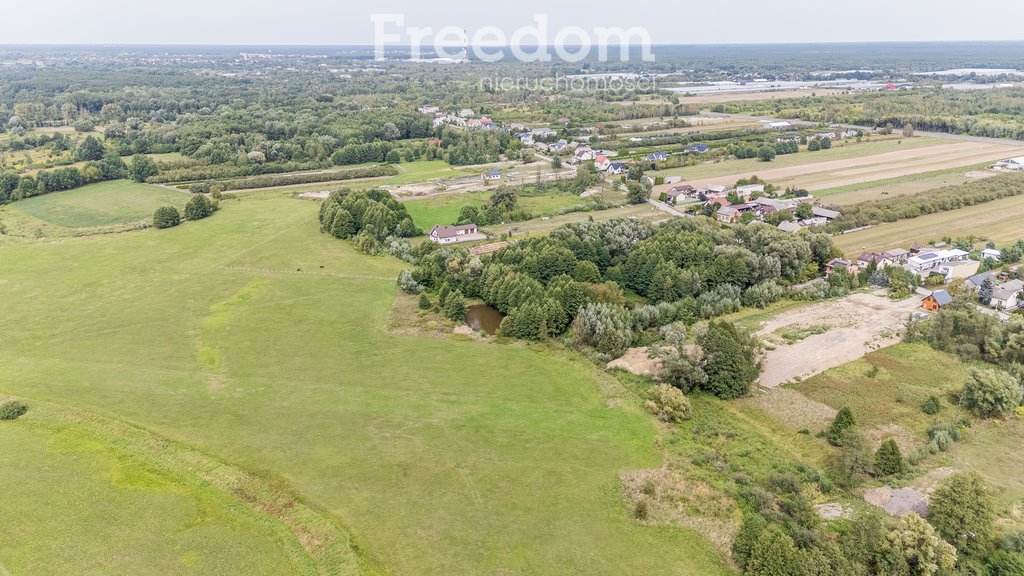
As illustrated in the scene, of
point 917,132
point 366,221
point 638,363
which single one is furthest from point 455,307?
point 917,132

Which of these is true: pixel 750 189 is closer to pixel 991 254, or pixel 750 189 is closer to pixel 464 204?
pixel 991 254

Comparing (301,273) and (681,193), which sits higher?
(681,193)

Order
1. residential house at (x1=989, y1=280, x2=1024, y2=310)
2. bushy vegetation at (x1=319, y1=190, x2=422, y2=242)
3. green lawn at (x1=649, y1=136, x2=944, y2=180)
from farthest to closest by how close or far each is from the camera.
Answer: green lawn at (x1=649, y1=136, x2=944, y2=180)
bushy vegetation at (x1=319, y1=190, x2=422, y2=242)
residential house at (x1=989, y1=280, x2=1024, y2=310)

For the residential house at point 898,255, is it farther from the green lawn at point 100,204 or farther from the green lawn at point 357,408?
the green lawn at point 100,204

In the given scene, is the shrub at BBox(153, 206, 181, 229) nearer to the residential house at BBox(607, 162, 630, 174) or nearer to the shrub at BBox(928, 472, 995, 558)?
the residential house at BBox(607, 162, 630, 174)

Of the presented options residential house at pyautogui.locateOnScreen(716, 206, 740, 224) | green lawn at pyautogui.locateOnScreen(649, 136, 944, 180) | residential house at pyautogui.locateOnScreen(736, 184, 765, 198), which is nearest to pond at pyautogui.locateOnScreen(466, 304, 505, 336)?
residential house at pyautogui.locateOnScreen(716, 206, 740, 224)

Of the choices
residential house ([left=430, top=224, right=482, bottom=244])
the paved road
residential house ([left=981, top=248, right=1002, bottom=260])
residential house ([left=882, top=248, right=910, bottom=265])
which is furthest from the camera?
the paved road
